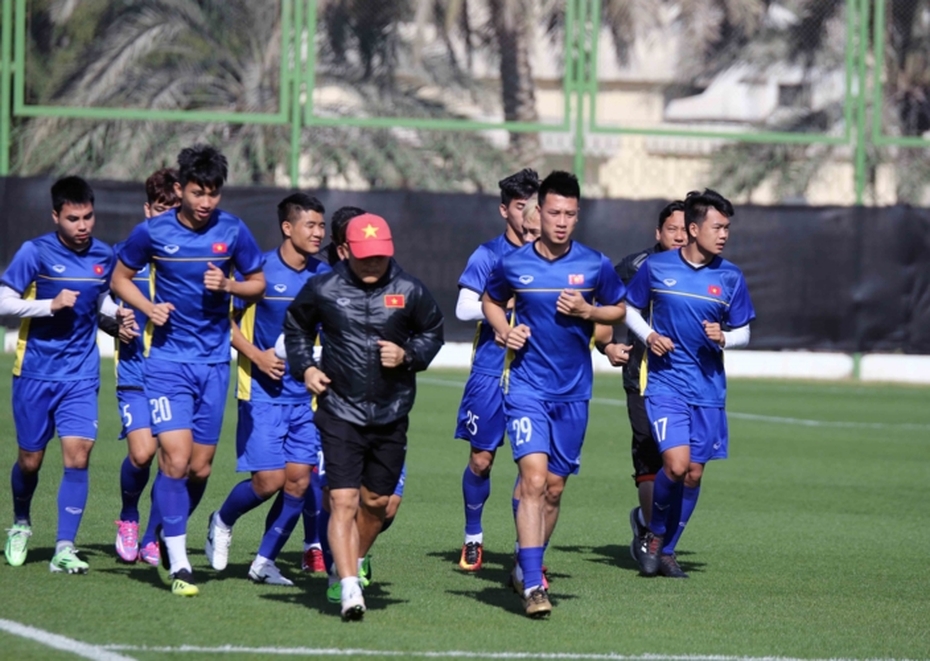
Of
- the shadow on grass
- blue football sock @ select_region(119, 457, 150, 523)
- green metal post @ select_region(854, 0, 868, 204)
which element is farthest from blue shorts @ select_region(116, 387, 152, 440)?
green metal post @ select_region(854, 0, 868, 204)

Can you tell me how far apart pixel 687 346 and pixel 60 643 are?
4.08 meters

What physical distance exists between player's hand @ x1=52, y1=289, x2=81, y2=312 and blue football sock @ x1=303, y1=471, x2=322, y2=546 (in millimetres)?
1601

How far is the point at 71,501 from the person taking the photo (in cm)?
832

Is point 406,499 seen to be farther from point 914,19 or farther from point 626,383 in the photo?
point 914,19

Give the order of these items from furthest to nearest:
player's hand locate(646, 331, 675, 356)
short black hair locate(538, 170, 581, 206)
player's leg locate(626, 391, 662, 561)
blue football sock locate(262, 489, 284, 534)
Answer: player's leg locate(626, 391, 662, 561), player's hand locate(646, 331, 675, 356), blue football sock locate(262, 489, 284, 534), short black hair locate(538, 170, 581, 206)

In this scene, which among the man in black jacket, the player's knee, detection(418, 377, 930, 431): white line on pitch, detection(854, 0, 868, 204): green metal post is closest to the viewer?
the man in black jacket

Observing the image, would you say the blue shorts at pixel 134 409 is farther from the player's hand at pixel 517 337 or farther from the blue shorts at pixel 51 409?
the player's hand at pixel 517 337

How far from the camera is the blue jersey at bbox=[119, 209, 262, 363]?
8.09 meters

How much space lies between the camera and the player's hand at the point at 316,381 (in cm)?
724

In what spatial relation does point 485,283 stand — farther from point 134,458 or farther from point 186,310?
A: point 134,458

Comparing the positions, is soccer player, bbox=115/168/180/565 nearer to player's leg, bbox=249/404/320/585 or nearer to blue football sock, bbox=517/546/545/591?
player's leg, bbox=249/404/320/585

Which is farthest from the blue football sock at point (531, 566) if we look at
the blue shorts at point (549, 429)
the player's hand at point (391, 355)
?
the player's hand at point (391, 355)

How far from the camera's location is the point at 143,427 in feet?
28.9

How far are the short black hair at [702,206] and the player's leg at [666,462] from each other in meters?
1.07
